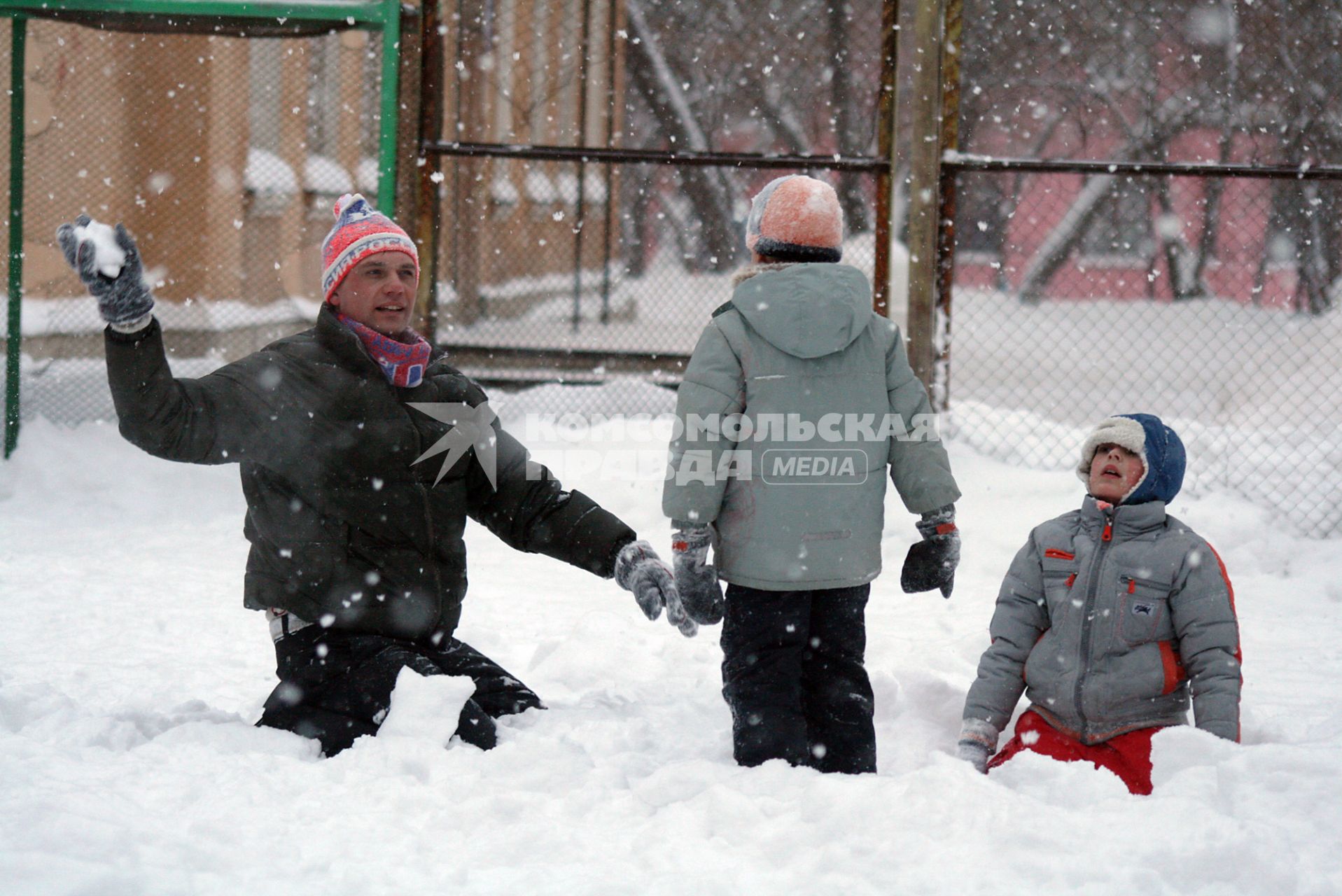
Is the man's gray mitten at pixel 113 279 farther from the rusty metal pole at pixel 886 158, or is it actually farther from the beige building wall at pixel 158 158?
the beige building wall at pixel 158 158

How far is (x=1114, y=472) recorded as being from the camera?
3109mm

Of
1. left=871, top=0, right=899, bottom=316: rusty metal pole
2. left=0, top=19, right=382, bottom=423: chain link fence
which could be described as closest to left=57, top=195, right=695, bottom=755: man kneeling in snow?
left=871, top=0, right=899, bottom=316: rusty metal pole

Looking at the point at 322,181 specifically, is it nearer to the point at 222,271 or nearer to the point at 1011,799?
the point at 222,271

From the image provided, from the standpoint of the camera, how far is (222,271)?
8812 mm

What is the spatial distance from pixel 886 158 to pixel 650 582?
3.48m

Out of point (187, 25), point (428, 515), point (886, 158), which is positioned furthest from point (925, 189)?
point (187, 25)

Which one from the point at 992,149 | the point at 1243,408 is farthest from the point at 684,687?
the point at 992,149

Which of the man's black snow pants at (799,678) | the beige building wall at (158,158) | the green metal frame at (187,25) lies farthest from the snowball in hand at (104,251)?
the beige building wall at (158,158)

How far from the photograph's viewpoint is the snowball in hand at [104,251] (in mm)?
2539

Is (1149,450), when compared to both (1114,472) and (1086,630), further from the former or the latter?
(1086,630)

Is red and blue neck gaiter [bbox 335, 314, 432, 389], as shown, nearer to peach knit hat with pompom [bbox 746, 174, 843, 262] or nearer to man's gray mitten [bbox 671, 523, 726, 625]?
man's gray mitten [bbox 671, 523, 726, 625]

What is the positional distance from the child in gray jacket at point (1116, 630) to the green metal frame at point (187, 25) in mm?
3829

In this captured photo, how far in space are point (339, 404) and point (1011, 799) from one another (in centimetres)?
179

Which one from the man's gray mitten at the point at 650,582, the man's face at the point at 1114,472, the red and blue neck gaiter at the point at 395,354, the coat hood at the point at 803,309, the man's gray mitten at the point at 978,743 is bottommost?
the man's gray mitten at the point at 978,743
